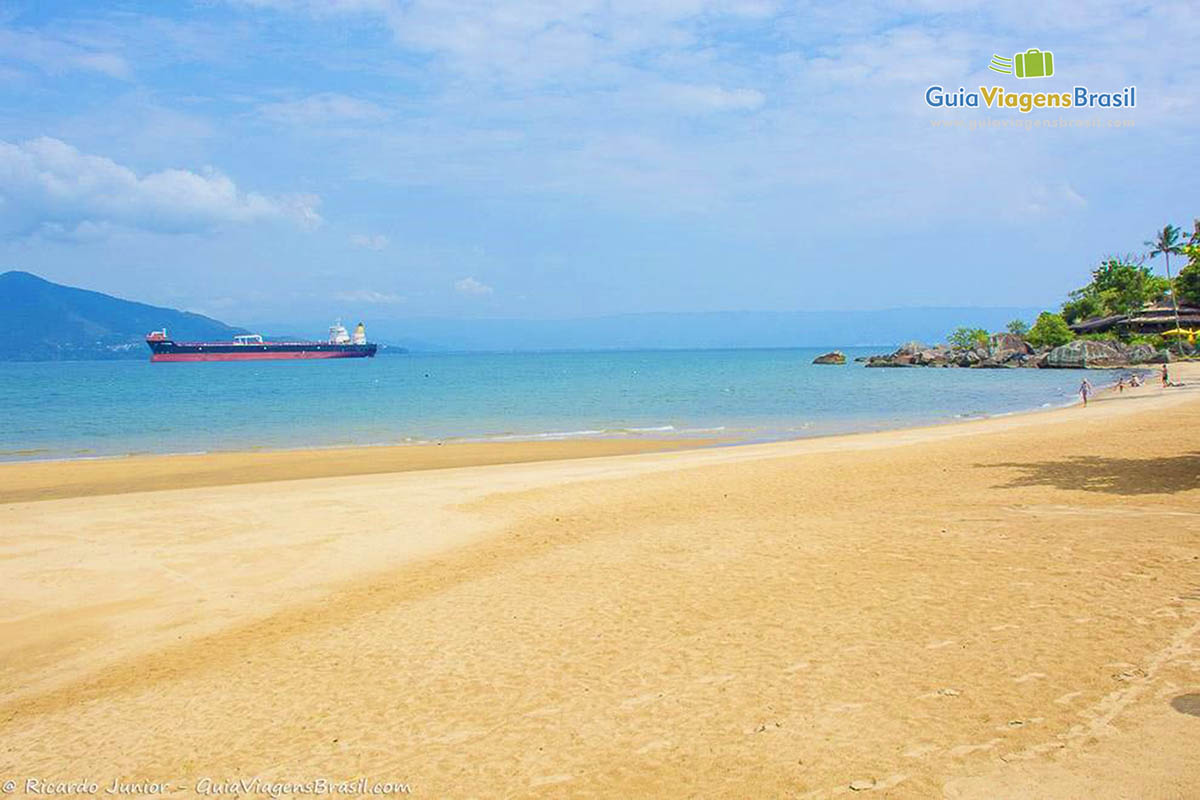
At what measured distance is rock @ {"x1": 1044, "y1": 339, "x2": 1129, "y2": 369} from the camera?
64250mm

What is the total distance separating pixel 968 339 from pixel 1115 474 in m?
81.6

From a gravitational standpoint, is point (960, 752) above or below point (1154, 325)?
below

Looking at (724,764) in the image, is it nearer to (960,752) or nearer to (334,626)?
(960,752)

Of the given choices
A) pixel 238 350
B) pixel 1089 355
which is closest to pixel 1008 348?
pixel 1089 355

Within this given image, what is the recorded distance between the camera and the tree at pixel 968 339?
83.6 meters

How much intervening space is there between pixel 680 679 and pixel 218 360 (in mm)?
151706

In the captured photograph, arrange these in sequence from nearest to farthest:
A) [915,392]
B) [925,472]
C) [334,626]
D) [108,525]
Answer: [334,626]
[108,525]
[925,472]
[915,392]

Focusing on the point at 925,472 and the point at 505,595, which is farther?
the point at 925,472

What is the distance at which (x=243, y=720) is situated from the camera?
6047mm

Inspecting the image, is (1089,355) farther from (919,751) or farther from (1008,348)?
(919,751)

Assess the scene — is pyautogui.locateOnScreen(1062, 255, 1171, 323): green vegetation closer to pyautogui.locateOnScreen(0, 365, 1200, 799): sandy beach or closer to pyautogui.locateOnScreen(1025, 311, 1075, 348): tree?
pyautogui.locateOnScreen(1025, 311, 1075, 348): tree

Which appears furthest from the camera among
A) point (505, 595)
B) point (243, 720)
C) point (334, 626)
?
point (505, 595)

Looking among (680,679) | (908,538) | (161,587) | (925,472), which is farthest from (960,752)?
(925,472)

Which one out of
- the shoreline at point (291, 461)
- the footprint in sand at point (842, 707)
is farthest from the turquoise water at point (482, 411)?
the footprint in sand at point (842, 707)
